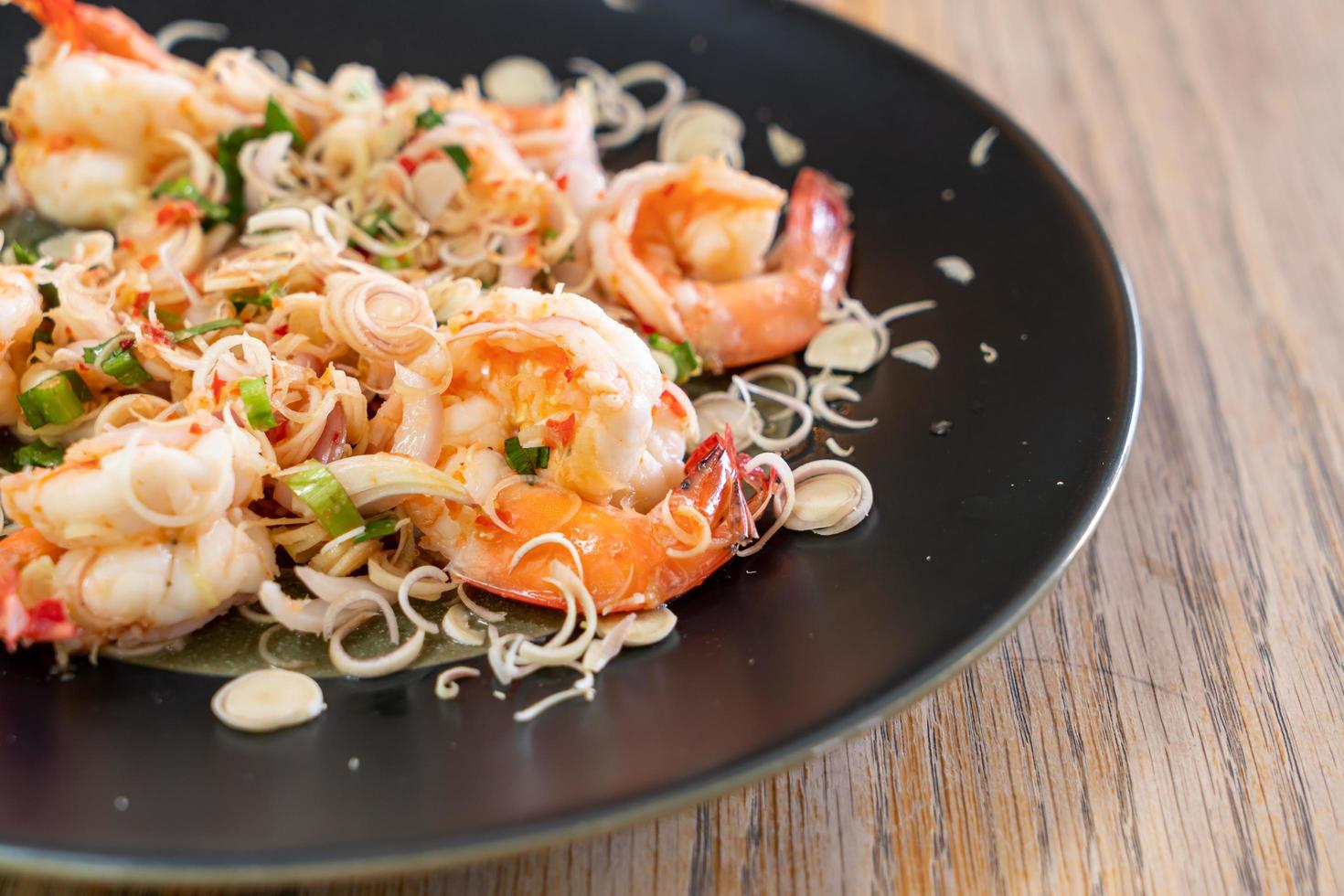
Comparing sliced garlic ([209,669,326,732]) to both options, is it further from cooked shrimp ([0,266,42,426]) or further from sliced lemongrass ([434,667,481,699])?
cooked shrimp ([0,266,42,426])

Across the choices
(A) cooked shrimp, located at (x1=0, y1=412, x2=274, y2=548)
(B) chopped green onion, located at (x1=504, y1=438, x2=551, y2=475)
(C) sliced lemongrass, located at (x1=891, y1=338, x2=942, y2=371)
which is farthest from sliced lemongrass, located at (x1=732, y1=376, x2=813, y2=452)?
(A) cooked shrimp, located at (x1=0, y1=412, x2=274, y2=548)

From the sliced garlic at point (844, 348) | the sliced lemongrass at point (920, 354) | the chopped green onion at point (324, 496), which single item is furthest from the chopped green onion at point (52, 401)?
the sliced lemongrass at point (920, 354)

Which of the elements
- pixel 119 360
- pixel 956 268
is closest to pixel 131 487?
pixel 119 360

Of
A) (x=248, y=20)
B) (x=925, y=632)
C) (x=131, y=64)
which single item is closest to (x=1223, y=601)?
(x=925, y=632)

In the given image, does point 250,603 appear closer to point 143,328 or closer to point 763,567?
point 143,328

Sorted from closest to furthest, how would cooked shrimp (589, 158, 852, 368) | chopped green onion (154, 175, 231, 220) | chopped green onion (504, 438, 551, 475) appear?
chopped green onion (504, 438, 551, 475), cooked shrimp (589, 158, 852, 368), chopped green onion (154, 175, 231, 220)

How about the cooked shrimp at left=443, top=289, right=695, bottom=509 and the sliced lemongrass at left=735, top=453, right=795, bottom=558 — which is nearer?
the cooked shrimp at left=443, top=289, right=695, bottom=509
